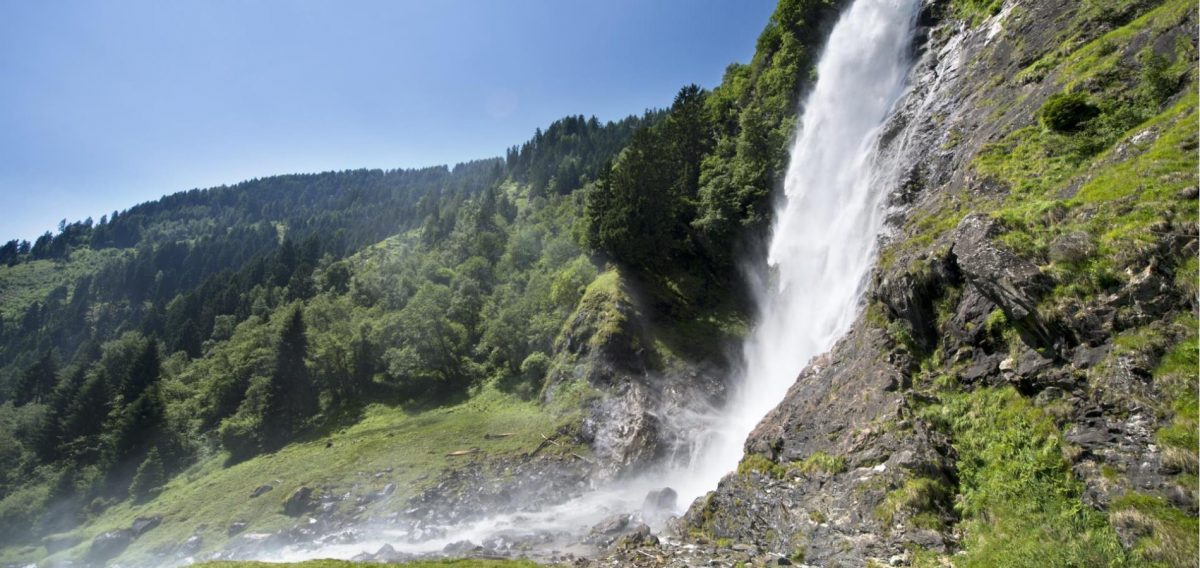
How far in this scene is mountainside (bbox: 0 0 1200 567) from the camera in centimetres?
1171

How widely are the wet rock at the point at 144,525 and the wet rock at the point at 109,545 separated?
14.0 inches

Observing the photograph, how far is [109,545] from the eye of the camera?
4191cm

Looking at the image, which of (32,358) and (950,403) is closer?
(950,403)

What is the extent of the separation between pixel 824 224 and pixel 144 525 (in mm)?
56874

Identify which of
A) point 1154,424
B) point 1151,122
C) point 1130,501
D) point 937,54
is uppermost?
point 937,54

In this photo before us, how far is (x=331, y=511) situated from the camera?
34.5 meters

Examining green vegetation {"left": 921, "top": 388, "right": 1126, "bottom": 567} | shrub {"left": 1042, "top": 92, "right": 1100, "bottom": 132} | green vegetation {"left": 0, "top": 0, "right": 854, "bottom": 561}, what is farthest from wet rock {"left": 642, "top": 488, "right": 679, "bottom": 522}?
shrub {"left": 1042, "top": 92, "right": 1100, "bottom": 132}

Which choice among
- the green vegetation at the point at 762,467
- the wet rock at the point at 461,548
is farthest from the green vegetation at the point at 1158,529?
the wet rock at the point at 461,548

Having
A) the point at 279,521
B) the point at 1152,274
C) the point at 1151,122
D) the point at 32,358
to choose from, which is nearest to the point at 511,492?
the point at 279,521

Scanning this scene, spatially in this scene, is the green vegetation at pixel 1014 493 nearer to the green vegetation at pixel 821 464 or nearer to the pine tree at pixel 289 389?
the green vegetation at pixel 821 464

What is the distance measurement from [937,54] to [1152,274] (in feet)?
99.7

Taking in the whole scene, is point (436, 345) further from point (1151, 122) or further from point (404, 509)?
point (1151, 122)

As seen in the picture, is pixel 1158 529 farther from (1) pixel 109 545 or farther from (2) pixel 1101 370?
(1) pixel 109 545

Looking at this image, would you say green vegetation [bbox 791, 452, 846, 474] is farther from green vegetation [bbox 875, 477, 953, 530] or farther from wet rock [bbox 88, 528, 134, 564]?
wet rock [bbox 88, 528, 134, 564]
